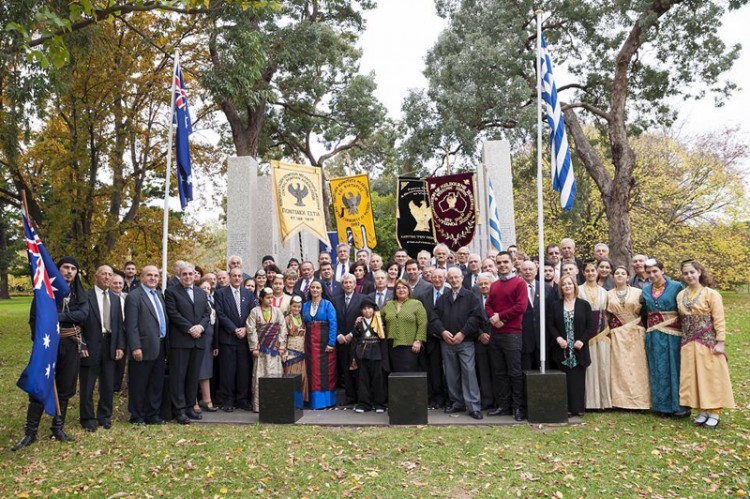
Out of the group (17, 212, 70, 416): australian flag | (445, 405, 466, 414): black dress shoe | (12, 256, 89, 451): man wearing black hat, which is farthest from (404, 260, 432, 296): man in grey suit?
(17, 212, 70, 416): australian flag

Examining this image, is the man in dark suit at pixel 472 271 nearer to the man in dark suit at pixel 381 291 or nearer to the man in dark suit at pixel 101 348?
the man in dark suit at pixel 381 291

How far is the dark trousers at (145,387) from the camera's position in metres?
6.91

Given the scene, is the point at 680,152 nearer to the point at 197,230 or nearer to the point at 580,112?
the point at 580,112

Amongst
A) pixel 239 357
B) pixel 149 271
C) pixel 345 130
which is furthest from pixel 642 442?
pixel 345 130

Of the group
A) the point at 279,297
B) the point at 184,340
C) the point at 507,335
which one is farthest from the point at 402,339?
the point at 184,340

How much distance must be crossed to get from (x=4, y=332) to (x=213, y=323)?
12.9m

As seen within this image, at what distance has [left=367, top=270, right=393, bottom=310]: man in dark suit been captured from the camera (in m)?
7.73

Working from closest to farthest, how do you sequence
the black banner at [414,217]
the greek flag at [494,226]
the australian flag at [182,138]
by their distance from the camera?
1. the australian flag at [182,138]
2. the greek flag at [494,226]
3. the black banner at [414,217]

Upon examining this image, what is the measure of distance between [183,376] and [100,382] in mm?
928

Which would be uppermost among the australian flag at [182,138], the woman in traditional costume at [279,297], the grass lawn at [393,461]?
the australian flag at [182,138]

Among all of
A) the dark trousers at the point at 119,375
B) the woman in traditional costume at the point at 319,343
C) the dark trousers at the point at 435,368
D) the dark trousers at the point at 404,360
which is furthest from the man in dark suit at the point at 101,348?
the dark trousers at the point at 435,368

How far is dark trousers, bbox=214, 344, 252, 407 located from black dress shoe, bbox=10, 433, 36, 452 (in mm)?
2346

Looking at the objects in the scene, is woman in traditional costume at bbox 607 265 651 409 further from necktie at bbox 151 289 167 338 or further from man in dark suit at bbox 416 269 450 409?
necktie at bbox 151 289 167 338

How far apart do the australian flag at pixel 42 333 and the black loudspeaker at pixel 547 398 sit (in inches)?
199
